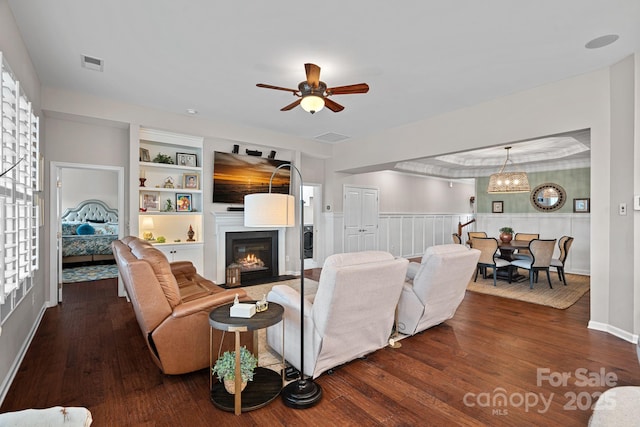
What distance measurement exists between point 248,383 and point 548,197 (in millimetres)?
8272

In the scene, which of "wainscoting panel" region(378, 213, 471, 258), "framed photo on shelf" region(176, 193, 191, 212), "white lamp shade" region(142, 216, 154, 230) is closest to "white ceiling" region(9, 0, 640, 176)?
"framed photo on shelf" region(176, 193, 191, 212)

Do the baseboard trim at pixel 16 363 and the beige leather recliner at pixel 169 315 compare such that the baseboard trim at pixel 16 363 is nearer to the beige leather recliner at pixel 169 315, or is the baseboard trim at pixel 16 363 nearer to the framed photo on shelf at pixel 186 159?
the beige leather recliner at pixel 169 315

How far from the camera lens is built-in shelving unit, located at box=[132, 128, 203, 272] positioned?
508 cm

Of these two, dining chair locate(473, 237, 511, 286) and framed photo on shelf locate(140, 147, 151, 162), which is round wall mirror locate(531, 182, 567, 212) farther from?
framed photo on shelf locate(140, 147, 151, 162)

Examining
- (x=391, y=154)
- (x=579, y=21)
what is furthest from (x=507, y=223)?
(x=579, y=21)

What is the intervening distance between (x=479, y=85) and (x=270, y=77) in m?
→ 2.62

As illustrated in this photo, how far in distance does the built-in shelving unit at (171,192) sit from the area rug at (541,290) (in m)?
4.95

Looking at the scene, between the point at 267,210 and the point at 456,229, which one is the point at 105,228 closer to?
the point at 267,210

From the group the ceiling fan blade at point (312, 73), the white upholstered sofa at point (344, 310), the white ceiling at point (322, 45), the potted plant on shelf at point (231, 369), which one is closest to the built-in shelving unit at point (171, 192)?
the white ceiling at point (322, 45)

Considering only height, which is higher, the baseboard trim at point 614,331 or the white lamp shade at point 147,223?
the white lamp shade at point 147,223

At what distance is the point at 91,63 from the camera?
11.3 ft

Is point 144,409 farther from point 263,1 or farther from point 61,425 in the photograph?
point 263,1

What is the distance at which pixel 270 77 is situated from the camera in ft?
12.2

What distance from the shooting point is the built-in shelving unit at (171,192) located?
16.7ft
